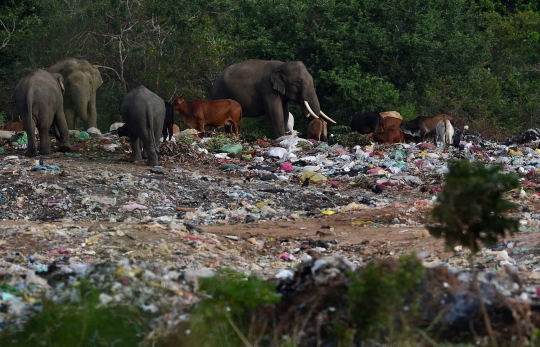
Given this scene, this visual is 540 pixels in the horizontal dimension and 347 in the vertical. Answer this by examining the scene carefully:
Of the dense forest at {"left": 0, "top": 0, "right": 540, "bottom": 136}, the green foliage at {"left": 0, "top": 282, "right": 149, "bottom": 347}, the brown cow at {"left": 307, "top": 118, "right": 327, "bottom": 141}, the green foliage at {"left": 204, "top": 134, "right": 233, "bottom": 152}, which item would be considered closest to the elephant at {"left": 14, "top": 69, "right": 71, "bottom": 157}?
the green foliage at {"left": 204, "top": 134, "right": 233, "bottom": 152}

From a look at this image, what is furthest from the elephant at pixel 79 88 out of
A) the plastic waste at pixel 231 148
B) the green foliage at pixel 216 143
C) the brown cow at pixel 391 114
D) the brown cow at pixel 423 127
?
the brown cow at pixel 391 114

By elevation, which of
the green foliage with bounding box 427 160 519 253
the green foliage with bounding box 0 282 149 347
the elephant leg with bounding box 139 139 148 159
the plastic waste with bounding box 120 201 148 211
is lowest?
the elephant leg with bounding box 139 139 148 159

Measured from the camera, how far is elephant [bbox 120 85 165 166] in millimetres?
14344

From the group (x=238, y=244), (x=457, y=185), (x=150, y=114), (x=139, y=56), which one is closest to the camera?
(x=457, y=185)

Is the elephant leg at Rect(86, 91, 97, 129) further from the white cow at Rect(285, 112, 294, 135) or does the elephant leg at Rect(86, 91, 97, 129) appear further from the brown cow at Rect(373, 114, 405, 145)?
the brown cow at Rect(373, 114, 405, 145)

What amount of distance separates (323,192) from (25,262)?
5.79 m

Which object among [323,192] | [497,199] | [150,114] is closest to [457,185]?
[497,199]

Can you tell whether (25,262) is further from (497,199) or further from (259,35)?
(259,35)

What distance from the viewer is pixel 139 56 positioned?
22.7 meters

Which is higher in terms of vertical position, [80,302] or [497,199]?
[497,199]

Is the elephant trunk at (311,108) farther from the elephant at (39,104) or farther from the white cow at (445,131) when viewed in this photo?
the elephant at (39,104)

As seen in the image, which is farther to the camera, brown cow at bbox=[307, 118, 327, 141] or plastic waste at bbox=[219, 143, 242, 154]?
brown cow at bbox=[307, 118, 327, 141]

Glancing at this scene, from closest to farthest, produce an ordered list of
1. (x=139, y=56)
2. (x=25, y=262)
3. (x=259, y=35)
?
(x=25, y=262)
(x=139, y=56)
(x=259, y=35)

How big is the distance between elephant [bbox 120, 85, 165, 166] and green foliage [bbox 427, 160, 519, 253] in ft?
30.3
